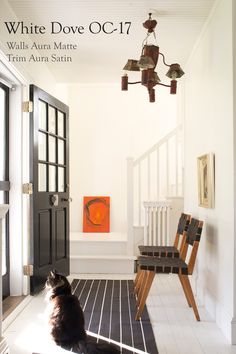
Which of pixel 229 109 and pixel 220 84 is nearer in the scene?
pixel 229 109

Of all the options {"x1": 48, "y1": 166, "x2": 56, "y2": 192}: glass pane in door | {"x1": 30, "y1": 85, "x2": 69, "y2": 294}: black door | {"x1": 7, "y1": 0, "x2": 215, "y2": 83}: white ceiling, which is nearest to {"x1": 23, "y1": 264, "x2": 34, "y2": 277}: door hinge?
{"x1": 30, "y1": 85, "x2": 69, "y2": 294}: black door

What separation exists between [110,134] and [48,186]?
8.26 ft

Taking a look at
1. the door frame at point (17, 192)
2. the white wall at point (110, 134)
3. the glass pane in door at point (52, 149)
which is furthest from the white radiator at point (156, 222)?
the door frame at point (17, 192)

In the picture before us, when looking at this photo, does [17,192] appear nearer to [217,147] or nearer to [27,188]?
[27,188]

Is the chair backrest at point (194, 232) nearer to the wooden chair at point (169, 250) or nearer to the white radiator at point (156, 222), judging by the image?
the wooden chair at point (169, 250)

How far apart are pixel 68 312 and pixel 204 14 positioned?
283 centimetres

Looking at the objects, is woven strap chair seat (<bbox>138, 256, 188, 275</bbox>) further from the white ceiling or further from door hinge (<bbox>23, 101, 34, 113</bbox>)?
the white ceiling

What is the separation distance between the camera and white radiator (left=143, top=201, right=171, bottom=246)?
5.12 metres

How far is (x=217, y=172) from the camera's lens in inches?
127

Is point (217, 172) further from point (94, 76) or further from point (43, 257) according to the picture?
point (94, 76)

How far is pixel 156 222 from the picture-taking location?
5.16m

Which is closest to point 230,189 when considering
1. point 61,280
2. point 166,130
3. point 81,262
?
point 61,280

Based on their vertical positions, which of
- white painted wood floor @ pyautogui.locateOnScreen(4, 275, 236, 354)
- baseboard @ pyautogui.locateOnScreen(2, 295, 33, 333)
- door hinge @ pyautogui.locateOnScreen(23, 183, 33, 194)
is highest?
door hinge @ pyautogui.locateOnScreen(23, 183, 33, 194)

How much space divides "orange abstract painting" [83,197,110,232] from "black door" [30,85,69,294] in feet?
5.87
